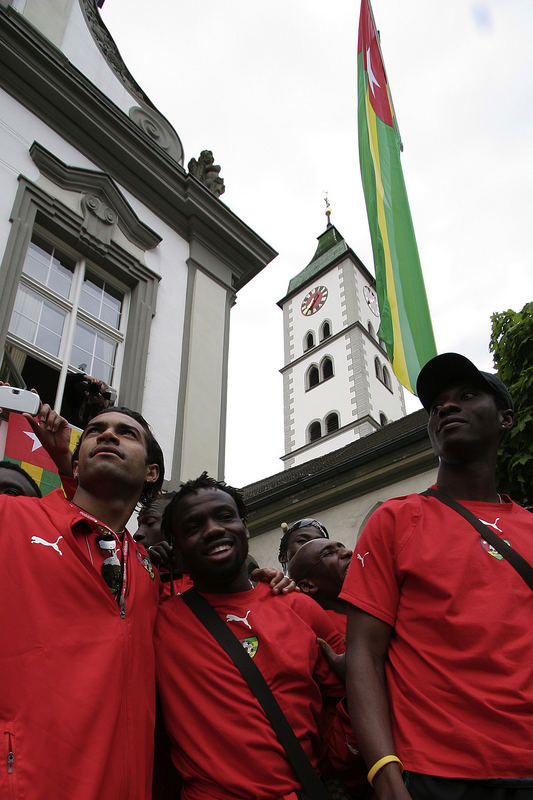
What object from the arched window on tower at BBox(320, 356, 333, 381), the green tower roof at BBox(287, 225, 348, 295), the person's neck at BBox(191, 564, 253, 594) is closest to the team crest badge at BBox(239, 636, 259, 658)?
the person's neck at BBox(191, 564, 253, 594)

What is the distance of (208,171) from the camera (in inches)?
420

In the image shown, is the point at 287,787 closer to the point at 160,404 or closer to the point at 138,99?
the point at 160,404

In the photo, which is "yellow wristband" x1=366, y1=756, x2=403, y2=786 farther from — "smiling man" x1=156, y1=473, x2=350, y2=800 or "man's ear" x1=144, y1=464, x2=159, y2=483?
"man's ear" x1=144, y1=464, x2=159, y2=483

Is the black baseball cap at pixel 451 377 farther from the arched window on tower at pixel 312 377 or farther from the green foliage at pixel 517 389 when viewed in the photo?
the arched window on tower at pixel 312 377

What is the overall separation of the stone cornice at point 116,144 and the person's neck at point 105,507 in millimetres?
7374

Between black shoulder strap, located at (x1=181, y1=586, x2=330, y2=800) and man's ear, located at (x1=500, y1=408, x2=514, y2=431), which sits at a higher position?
man's ear, located at (x1=500, y1=408, x2=514, y2=431)

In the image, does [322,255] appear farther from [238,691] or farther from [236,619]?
[238,691]

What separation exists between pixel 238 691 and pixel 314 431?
35.4 metres

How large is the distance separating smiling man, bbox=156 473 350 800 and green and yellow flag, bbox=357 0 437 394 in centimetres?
219

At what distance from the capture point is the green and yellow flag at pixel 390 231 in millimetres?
4832

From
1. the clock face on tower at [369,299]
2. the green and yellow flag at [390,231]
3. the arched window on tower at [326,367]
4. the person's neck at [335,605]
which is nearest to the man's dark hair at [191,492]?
the person's neck at [335,605]

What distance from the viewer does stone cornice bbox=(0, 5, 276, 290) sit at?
799 cm

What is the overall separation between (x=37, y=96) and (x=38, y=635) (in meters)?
8.22

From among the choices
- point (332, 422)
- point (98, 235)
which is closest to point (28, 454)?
point (98, 235)
